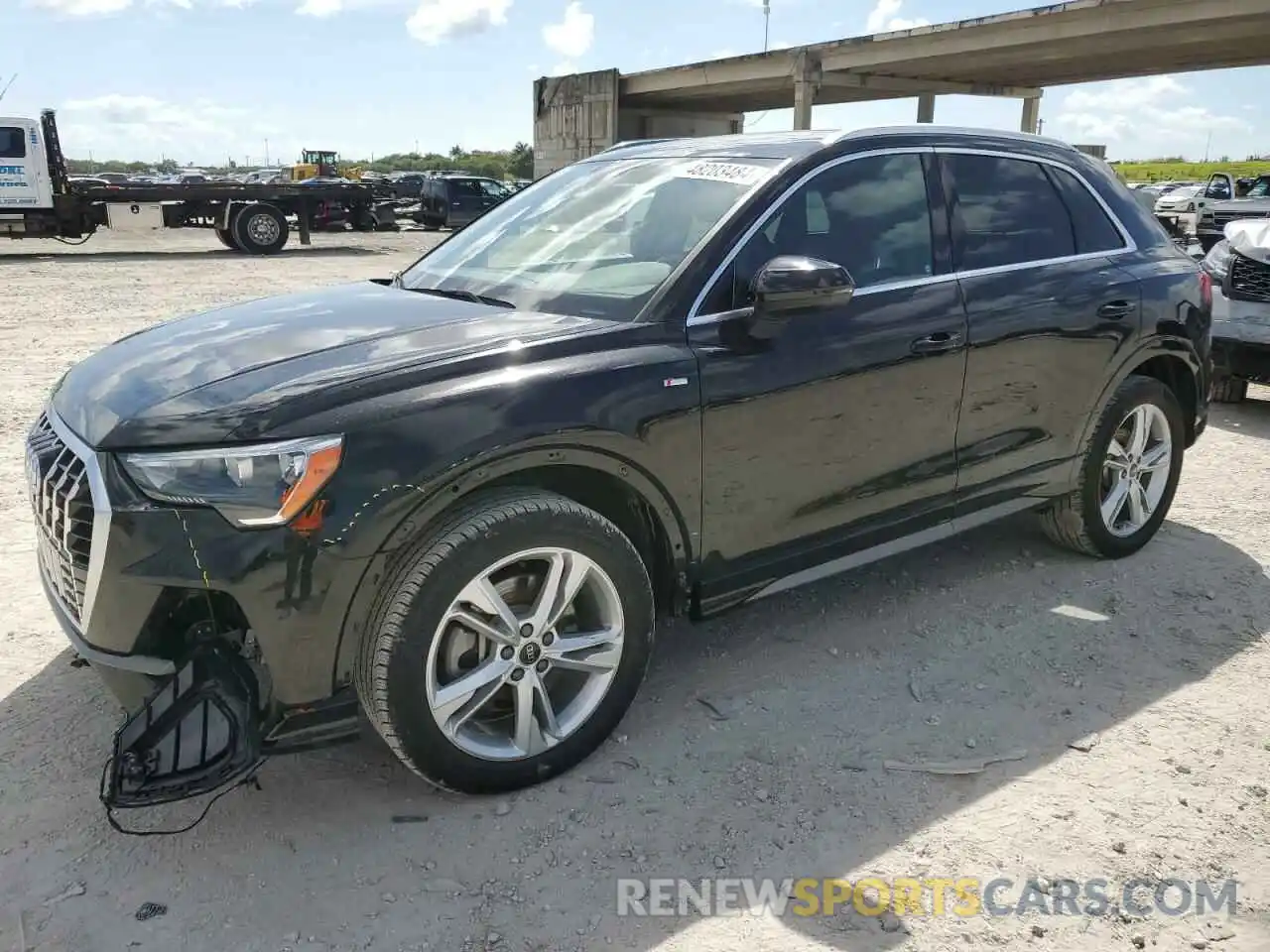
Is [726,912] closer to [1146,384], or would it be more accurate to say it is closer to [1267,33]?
[1146,384]

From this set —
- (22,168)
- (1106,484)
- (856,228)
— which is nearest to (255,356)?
(856,228)

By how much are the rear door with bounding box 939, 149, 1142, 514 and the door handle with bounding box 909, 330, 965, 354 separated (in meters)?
0.09

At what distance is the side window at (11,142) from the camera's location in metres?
19.9

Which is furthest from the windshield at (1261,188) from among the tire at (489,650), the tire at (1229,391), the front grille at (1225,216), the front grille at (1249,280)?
the tire at (489,650)

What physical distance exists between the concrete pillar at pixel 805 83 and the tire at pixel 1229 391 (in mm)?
23056

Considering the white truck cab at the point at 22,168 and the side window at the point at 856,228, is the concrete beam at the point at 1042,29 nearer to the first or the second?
the white truck cab at the point at 22,168

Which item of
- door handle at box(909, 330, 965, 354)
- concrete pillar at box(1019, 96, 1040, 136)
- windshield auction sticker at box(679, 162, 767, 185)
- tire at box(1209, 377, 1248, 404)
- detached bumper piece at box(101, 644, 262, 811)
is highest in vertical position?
concrete pillar at box(1019, 96, 1040, 136)

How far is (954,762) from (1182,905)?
72 centimetres

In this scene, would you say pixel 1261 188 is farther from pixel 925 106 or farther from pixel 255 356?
pixel 925 106

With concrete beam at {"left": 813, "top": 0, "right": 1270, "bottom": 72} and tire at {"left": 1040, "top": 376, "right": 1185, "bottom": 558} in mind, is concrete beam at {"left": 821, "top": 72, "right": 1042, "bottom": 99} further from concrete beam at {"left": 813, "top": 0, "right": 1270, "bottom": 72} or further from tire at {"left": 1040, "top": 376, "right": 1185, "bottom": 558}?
tire at {"left": 1040, "top": 376, "right": 1185, "bottom": 558}

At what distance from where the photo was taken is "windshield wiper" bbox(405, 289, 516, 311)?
11.0ft

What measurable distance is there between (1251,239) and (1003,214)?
15.0ft

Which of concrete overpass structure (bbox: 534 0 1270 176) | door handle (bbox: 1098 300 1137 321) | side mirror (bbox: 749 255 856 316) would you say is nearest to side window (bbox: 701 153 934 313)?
side mirror (bbox: 749 255 856 316)

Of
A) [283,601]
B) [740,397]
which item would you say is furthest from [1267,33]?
[283,601]
